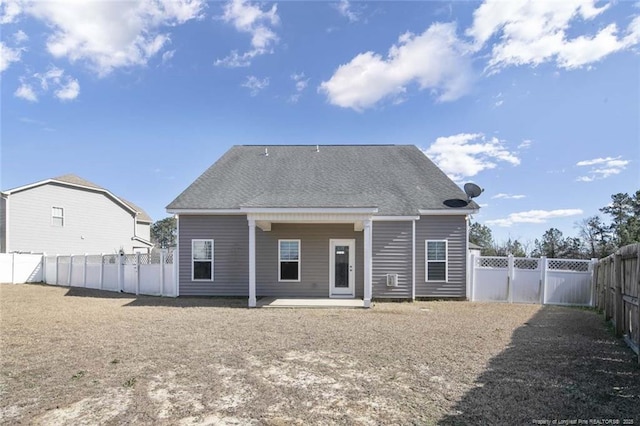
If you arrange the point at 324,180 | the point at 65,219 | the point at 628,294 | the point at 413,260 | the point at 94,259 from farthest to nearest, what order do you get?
the point at 65,219
the point at 94,259
the point at 324,180
the point at 413,260
the point at 628,294

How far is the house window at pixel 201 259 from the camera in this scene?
14.1m

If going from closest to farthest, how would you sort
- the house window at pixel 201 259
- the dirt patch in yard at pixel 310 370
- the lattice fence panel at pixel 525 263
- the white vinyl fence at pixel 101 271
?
the dirt patch in yard at pixel 310 370, the house window at pixel 201 259, the lattice fence panel at pixel 525 263, the white vinyl fence at pixel 101 271

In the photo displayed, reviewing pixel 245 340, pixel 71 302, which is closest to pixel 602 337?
pixel 245 340

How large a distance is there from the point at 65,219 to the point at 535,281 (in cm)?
2507

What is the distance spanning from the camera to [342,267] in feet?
45.9

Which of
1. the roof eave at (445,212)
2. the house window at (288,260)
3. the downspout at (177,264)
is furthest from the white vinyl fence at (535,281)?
the downspout at (177,264)

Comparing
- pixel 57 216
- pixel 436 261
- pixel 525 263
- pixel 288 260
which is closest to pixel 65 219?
pixel 57 216

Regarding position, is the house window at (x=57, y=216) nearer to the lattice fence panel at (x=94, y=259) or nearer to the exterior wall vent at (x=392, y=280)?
the lattice fence panel at (x=94, y=259)

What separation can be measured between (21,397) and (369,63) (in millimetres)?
14275

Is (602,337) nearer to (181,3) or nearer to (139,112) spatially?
(181,3)

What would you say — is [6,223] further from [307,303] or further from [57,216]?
[307,303]

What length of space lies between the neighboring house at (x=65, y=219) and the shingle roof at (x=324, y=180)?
8.54m

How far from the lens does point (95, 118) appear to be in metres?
16.8

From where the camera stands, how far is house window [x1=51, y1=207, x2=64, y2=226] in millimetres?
22959
